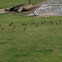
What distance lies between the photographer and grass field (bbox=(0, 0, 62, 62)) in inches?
493

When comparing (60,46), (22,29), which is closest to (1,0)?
(22,29)

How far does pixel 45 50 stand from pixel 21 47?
1.87 m

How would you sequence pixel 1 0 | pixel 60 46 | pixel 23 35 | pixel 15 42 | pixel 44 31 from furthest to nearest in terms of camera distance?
pixel 1 0 → pixel 44 31 → pixel 23 35 → pixel 15 42 → pixel 60 46

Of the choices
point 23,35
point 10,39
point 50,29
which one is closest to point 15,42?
point 10,39

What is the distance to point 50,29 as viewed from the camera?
19.6 metres

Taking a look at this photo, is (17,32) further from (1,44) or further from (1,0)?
(1,0)

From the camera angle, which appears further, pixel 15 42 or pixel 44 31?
pixel 44 31

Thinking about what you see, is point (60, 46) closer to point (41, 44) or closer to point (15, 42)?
point (41, 44)

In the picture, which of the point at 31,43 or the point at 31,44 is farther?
the point at 31,43

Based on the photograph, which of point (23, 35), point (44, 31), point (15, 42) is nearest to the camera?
point (15, 42)

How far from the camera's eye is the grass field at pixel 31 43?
12.5 meters

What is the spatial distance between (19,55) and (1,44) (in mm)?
2783

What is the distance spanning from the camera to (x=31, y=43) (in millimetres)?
15344

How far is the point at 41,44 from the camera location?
15.0 meters
